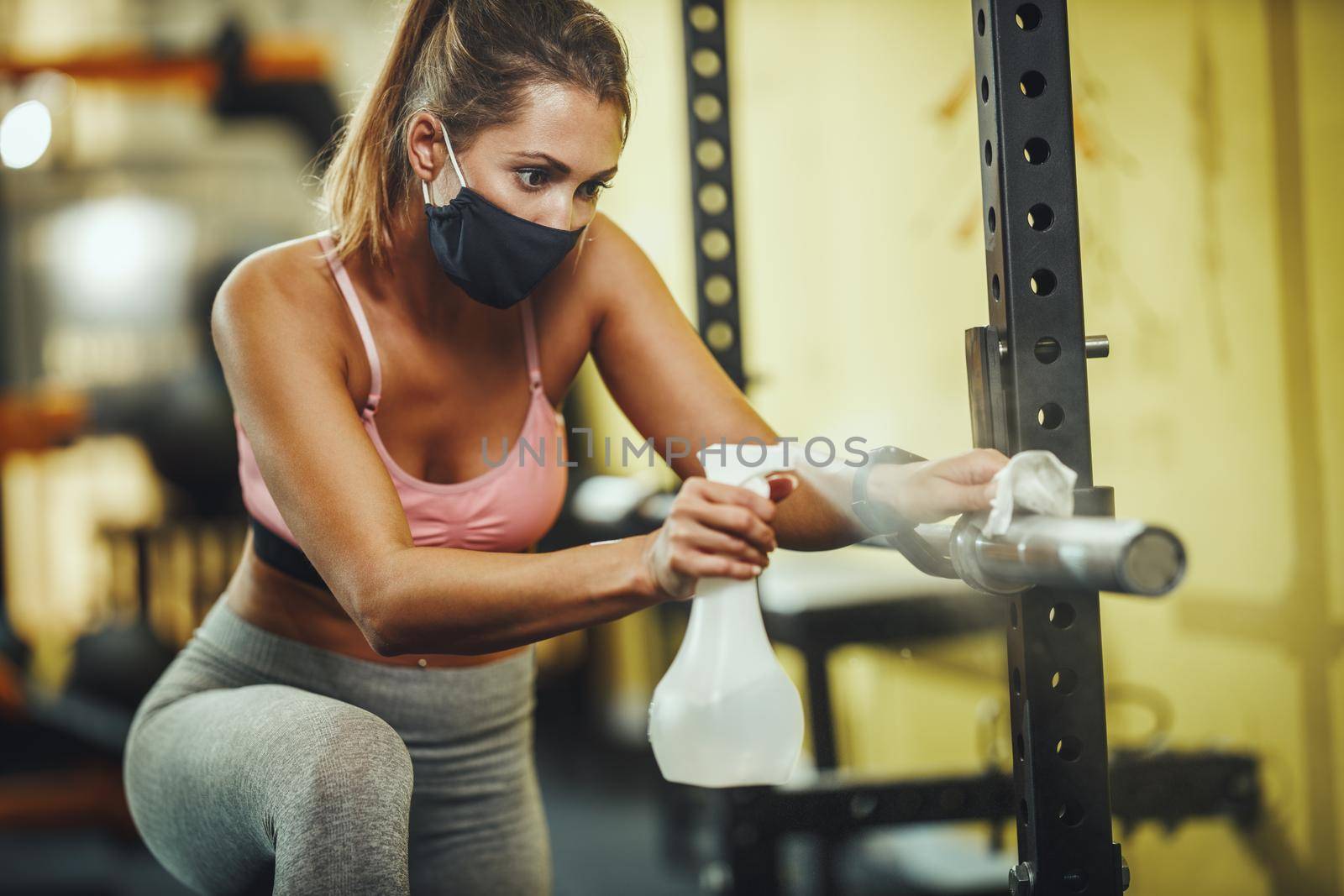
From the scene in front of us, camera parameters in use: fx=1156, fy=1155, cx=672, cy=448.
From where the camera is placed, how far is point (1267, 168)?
160cm

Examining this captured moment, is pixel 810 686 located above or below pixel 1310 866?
above

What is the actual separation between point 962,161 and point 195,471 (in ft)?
7.51

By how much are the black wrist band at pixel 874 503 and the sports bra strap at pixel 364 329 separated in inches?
16.6

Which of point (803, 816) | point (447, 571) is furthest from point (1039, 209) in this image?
point (803, 816)

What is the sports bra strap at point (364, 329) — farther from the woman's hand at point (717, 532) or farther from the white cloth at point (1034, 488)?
the white cloth at point (1034, 488)

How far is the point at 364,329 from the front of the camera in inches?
39.6

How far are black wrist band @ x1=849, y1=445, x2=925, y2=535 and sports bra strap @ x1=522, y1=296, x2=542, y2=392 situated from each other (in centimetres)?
34

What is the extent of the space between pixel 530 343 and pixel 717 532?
1.55 ft

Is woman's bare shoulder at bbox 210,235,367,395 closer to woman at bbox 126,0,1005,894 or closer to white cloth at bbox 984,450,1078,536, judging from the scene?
woman at bbox 126,0,1005,894

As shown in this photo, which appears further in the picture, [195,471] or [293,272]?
[195,471]

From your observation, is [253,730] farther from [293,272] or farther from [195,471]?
[195,471]

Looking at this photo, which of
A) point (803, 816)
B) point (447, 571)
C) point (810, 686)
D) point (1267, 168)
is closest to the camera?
point (447, 571)

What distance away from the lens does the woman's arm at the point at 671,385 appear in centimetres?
99

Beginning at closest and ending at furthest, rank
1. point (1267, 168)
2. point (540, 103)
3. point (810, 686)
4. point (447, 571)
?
1. point (447, 571)
2. point (540, 103)
3. point (1267, 168)
4. point (810, 686)
